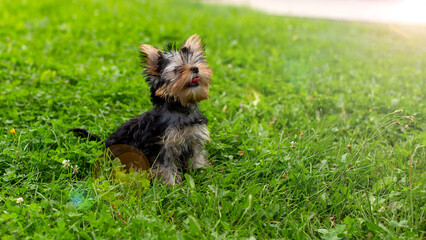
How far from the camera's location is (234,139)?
4836mm

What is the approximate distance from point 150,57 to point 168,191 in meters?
1.44

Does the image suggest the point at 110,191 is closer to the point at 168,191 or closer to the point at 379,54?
the point at 168,191

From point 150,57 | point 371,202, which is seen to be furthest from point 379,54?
point 150,57

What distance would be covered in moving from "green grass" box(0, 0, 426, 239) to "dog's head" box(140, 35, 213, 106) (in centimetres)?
91

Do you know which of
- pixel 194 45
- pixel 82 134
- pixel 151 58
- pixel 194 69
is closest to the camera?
pixel 194 69

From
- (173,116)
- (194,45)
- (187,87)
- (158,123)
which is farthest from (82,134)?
(194,45)

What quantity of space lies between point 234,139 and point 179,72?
1.47 metres

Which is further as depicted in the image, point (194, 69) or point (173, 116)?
point (173, 116)

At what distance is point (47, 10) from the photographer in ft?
36.7

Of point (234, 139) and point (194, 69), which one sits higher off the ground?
point (194, 69)

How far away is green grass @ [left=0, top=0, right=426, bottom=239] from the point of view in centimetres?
352

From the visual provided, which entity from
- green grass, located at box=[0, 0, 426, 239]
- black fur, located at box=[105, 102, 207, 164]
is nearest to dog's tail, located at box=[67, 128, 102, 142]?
green grass, located at box=[0, 0, 426, 239]

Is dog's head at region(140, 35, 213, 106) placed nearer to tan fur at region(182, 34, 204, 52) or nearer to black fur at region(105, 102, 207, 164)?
tan fur at region(182, 34, 204, 52)

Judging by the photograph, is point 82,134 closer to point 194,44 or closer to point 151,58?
point 151,58
